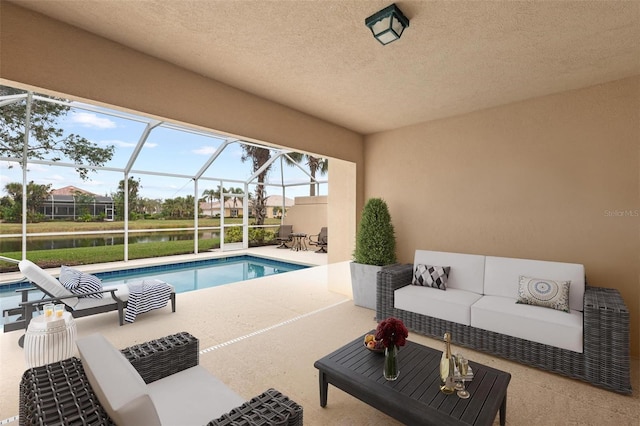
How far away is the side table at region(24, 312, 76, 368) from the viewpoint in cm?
283

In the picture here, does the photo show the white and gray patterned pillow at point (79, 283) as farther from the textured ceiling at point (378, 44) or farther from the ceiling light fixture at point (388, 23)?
the ceiling light fixture at point (388, 23)

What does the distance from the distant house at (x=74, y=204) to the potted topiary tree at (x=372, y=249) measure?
809 centimetres

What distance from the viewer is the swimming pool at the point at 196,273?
6.72 metres

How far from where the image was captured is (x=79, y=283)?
4.05 m

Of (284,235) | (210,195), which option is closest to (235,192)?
(210,195)

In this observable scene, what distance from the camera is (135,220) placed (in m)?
9.20

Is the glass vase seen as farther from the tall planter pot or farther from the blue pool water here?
the blue pool water

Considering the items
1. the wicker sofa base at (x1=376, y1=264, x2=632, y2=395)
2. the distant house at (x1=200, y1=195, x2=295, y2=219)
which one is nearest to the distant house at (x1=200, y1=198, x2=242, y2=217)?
the distant house at (x1=200, y1=195, x2=295, y2=219)

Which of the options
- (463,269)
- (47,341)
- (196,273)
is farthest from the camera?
(196,273)

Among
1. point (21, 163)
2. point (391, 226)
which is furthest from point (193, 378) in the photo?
point (21, 163)

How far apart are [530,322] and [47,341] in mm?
4717

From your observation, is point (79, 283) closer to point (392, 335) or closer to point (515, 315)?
point (392, 335)

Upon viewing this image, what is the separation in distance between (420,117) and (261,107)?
2444 mm

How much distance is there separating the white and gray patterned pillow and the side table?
1072 mm
